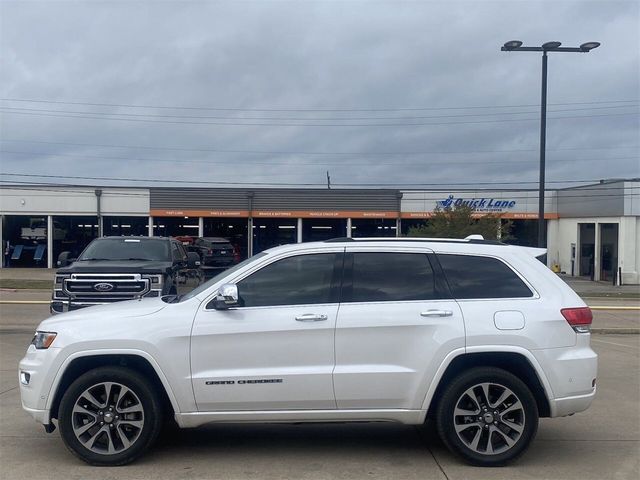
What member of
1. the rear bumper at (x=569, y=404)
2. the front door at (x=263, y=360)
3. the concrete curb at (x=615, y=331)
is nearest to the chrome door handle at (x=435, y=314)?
the front door at (x=263, y=360)

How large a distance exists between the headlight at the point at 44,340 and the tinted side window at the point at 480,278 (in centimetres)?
335

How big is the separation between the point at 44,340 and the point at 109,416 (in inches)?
33.3

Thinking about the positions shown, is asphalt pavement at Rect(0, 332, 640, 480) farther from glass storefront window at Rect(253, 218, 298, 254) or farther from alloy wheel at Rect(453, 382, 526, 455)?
glass storefront window at Rect(253, 218, 298, 254)

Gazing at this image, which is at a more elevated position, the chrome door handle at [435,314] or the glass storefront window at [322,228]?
the glass storefront window at [322,228]

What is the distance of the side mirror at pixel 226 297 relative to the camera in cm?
545

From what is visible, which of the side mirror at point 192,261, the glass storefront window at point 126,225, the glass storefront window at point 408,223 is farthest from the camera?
the glass storefront window at point 126,225

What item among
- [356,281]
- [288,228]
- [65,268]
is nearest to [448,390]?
[356,281]

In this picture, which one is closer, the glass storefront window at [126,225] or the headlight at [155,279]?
the headlight at [155,279]

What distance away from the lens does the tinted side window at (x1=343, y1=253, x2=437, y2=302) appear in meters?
A: 5.71

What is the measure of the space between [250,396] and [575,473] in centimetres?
271

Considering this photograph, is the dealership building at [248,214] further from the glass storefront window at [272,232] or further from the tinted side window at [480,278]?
the tinted side window at [480,278]

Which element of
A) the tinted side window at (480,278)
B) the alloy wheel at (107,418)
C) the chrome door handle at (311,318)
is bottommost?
the alloy wheel at (107,418)

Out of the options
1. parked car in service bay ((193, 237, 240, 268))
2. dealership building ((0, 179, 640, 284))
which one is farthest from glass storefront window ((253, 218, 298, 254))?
parked car in service bay ((193, 237, 240, 268))

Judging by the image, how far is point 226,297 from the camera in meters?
5.48
